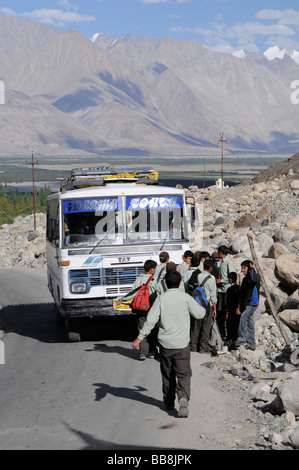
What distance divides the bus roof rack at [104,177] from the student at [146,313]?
3.40m

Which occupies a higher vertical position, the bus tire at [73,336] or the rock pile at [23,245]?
the bus tire at [73,336]

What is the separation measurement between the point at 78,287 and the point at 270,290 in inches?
306

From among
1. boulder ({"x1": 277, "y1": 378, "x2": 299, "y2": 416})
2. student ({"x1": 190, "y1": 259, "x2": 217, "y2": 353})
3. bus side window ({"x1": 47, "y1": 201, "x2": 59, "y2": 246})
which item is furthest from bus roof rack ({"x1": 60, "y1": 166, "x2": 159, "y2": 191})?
boulder ({"x1": 277, "y1": 378, "x2": 299, "y2": 416})

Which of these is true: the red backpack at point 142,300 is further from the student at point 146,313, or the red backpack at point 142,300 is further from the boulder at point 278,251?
the boulder at point 278,251

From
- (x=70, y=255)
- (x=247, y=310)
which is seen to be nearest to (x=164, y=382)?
(x=247, y=310)

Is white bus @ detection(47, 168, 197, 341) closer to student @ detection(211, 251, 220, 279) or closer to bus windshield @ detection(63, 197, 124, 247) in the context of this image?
bus windshield @ detection(63, 197, 124, 247)

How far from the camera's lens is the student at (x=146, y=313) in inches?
528

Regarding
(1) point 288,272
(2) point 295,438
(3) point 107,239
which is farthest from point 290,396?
(1) point 288,272

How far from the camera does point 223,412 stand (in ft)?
35.0

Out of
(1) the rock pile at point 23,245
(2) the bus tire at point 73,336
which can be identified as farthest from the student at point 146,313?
(1) the rock pile at point 23,245

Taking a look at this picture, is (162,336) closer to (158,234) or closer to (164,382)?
(164,382)

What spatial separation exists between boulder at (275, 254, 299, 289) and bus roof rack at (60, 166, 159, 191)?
4701 mm

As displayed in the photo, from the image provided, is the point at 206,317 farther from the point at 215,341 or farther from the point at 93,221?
the point at 93,221

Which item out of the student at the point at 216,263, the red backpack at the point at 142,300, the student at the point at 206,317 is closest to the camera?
the red backpack at the point at 142,300
